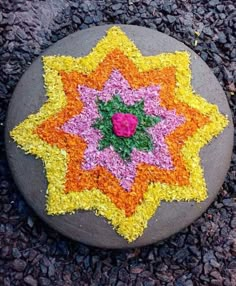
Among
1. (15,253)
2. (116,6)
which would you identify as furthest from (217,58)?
(15,253)

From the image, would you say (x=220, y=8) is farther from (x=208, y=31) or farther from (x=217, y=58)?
(x=217, y=58)

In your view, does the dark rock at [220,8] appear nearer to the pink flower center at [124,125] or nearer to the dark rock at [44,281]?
the pink flower center at [124,125]

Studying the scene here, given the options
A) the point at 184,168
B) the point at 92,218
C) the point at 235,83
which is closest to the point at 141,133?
the point at 184,168

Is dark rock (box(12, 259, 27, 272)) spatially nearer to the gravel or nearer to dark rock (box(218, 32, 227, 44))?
the gravel

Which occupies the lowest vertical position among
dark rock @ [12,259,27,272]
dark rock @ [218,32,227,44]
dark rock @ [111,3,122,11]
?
dark rock @ [12,259,27,272]

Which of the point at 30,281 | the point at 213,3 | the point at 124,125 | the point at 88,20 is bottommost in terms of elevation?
the point at 30,281

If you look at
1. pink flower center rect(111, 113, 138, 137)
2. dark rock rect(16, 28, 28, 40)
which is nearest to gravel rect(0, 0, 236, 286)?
dark rock rect(16, 28, 28, 40)

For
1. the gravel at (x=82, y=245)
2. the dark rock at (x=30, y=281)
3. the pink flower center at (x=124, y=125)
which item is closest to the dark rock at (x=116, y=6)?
the gravel at (x=82, y=245)
